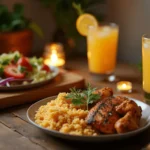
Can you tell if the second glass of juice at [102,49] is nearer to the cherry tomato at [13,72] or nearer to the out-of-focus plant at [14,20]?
the cherry tomato at [13,72]

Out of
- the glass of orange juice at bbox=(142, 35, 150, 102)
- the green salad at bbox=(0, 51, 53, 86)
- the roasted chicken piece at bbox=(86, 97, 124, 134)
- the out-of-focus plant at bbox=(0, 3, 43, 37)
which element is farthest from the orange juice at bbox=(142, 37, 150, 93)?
the out-of-focus plant at bbox=(0, 3, 43, 37)

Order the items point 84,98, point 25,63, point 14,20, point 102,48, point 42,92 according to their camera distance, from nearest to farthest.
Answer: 1. point 84,98
2. point 42,92
3. point 25,63
4. point 102,48
5. point 14,20

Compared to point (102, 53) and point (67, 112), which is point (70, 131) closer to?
point (67, 112)

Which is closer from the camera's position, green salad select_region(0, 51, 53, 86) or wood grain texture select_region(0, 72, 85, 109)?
wood grain texture select_region(0, 72, 85, 109)

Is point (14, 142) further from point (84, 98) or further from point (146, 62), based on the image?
point (146, 62)

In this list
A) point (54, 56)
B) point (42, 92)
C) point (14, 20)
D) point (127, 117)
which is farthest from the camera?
point (14, 20)

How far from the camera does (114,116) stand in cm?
113

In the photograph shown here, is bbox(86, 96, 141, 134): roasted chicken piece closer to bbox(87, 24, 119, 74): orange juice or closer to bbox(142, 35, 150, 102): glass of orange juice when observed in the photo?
bbox(142, 35, 150, 102): glass of orange juice

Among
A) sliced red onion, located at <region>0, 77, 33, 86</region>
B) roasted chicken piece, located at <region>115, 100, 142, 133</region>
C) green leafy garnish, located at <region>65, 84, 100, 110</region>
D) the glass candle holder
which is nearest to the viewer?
roasted chicken piece, located at <region>115, 100, 142, 133</region>

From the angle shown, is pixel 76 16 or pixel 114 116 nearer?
pixel 114 116

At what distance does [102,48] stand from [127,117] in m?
0.73

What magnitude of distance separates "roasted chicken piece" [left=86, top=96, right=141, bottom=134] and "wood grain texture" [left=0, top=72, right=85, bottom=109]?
0.41 meters

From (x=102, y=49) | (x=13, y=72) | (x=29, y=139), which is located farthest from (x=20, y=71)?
(x=29, y=139)

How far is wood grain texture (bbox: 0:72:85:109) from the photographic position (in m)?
1.49
